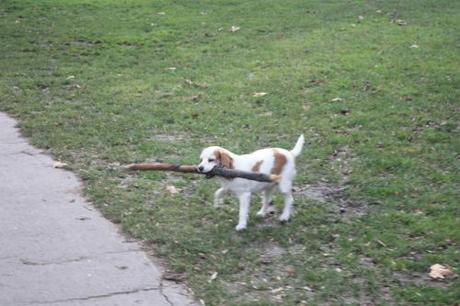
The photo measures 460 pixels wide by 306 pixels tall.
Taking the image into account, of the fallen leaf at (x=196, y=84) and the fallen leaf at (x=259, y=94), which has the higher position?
the fallen leaf at (x=196, y=84)

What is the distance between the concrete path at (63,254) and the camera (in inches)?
193

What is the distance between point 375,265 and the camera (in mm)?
5293

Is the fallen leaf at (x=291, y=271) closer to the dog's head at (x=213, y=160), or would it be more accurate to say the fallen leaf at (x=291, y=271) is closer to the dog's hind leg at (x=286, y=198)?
the dog's hind leg at (x=286, y=198)

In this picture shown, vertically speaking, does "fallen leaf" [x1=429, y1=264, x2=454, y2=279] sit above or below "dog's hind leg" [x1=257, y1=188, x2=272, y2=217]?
below

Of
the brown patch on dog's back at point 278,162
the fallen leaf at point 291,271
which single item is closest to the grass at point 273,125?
the fallen leaf at point 291,271

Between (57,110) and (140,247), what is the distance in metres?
4.38

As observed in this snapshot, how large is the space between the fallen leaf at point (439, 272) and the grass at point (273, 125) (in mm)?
59

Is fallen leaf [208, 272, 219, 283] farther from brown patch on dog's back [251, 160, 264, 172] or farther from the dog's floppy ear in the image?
brown patch on dog's back [251, 160, 264, 172]

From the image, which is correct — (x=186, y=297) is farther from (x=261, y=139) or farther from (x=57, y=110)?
(x=57, y=110)

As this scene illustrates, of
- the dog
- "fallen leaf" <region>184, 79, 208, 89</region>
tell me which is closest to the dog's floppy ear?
the dog

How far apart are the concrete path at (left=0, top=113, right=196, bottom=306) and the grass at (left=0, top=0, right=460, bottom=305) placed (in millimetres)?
208

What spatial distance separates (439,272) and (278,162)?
1581 mm

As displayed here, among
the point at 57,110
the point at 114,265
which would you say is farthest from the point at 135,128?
the point at 114,265

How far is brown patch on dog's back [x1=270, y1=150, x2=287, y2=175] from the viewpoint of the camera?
19.7 ft
